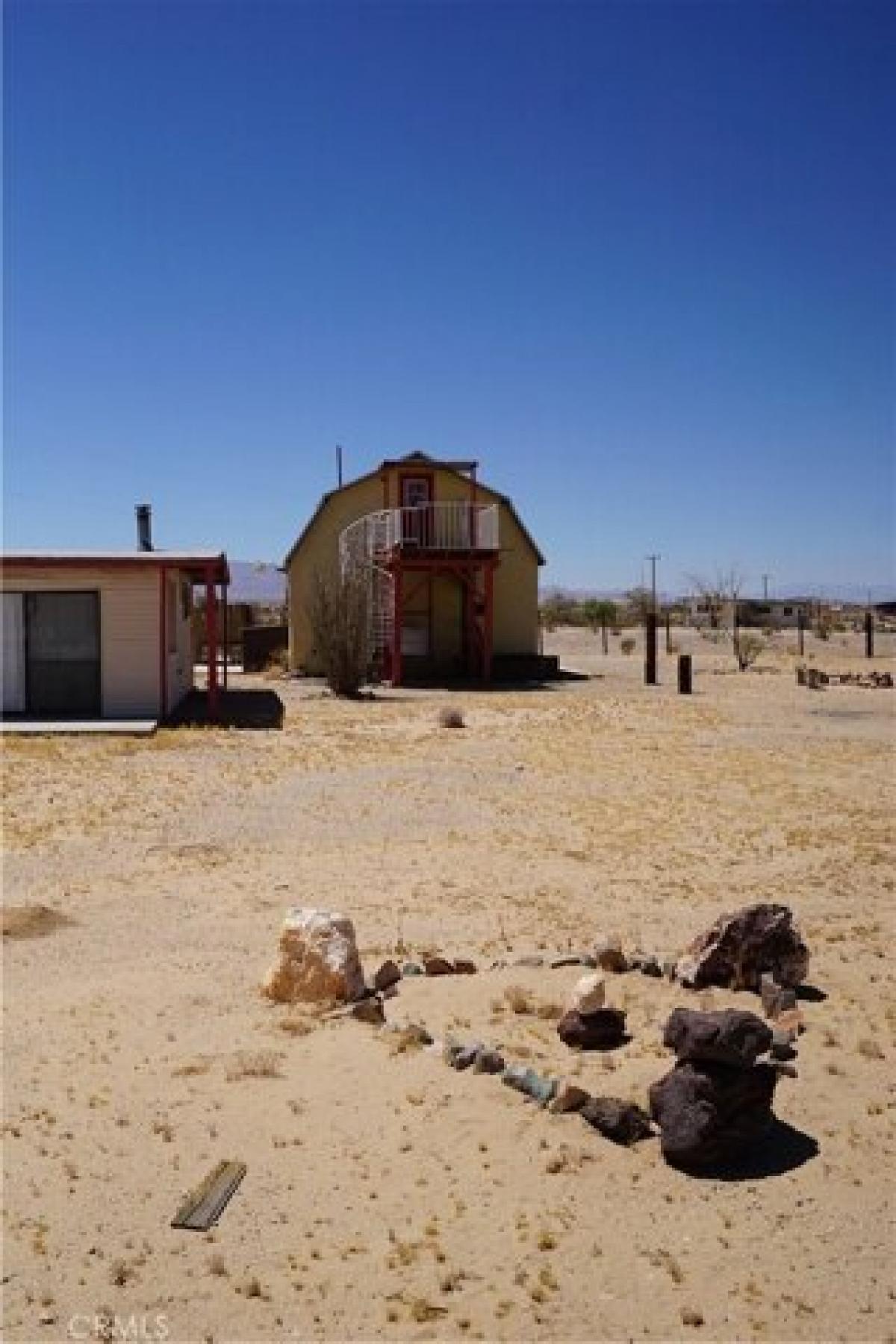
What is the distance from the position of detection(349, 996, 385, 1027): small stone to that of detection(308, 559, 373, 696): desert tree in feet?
68.8

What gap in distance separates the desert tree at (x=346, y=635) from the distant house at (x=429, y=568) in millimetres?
1848

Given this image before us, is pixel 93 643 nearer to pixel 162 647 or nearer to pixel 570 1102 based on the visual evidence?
pixel 162 647

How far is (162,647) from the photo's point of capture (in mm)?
21906

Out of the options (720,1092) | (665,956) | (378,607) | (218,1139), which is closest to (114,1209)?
(218,1139)

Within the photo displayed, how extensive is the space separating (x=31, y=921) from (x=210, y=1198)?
4254 millimetres

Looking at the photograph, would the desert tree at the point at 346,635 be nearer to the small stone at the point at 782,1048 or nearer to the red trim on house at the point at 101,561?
the red trim on house at the point at 101,561

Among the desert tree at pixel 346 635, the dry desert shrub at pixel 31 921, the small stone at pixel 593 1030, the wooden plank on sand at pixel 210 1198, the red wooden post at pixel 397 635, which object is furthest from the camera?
the red wooden post at pixel 397 635

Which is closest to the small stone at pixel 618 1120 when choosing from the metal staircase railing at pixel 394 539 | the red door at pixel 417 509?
the metal staircase railing at pixel 394 539

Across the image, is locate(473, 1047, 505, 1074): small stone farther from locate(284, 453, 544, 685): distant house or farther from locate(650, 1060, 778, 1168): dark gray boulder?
locate(284, 453, 544, 685): distant house

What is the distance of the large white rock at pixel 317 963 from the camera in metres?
7.13

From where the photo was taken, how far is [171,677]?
23391 mm

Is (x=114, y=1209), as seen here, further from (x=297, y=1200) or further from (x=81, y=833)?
(x=81, y=833)

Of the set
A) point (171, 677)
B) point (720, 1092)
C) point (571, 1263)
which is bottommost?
point (571, 1263)

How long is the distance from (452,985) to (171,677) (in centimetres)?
1699
